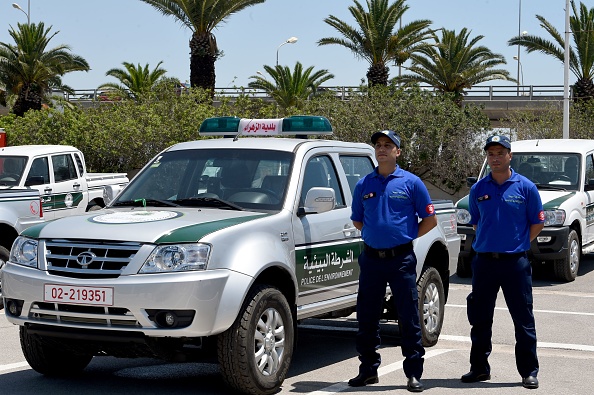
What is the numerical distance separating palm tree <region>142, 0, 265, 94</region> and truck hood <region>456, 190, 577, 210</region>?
68.8 feet

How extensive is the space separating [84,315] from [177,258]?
69cm

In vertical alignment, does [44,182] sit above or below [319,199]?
below

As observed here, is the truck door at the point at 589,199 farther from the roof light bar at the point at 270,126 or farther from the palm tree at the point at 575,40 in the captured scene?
the palm tree at the point at 575,40

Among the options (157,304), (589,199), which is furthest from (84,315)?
(589,199)

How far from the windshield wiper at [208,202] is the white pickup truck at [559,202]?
7468 mm

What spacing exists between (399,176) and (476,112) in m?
25.7

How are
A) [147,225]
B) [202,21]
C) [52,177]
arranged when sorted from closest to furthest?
[147,225] < [52,177] < [202,21]

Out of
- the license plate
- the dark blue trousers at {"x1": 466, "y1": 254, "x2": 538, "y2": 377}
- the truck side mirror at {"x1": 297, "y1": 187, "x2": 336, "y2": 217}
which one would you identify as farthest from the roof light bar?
the license plate

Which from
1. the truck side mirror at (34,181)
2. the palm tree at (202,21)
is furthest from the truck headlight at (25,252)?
the palm tree at (202,21)

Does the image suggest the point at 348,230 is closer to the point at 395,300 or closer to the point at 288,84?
the point at 395,300

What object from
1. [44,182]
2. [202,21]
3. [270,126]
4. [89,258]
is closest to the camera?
[89,258]

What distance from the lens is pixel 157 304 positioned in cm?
594

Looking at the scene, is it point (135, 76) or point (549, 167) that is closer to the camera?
point (549, 167)

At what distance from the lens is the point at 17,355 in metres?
8.10
